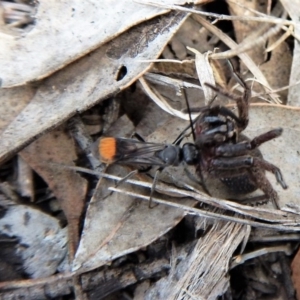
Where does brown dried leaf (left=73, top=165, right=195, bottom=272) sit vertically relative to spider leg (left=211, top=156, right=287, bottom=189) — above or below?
below

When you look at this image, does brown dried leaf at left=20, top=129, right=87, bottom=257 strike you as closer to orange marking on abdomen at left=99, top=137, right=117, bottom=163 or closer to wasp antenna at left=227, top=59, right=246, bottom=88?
orange marking on abdomen at left=99, top=137, right=117, bottom=163

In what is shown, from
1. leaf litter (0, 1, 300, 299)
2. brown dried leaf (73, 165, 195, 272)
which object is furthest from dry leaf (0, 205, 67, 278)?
brown dried leaf (73, 165, 195, 272)

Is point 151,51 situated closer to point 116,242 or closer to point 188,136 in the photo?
point 188,136

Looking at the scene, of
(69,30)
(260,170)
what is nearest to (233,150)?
(260,170)

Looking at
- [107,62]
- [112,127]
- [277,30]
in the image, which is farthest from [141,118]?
[277,30]

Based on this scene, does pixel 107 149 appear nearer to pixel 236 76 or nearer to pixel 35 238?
pixel 35 238

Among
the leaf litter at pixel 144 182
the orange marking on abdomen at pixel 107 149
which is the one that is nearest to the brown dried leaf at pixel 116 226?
the leaf litter at pixel 144 182

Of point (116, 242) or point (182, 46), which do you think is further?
point (182, 46)

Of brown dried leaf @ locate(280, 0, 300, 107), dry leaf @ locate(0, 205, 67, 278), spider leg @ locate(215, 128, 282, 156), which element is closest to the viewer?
spider leg @ locate(215, 128, 282, 156)
